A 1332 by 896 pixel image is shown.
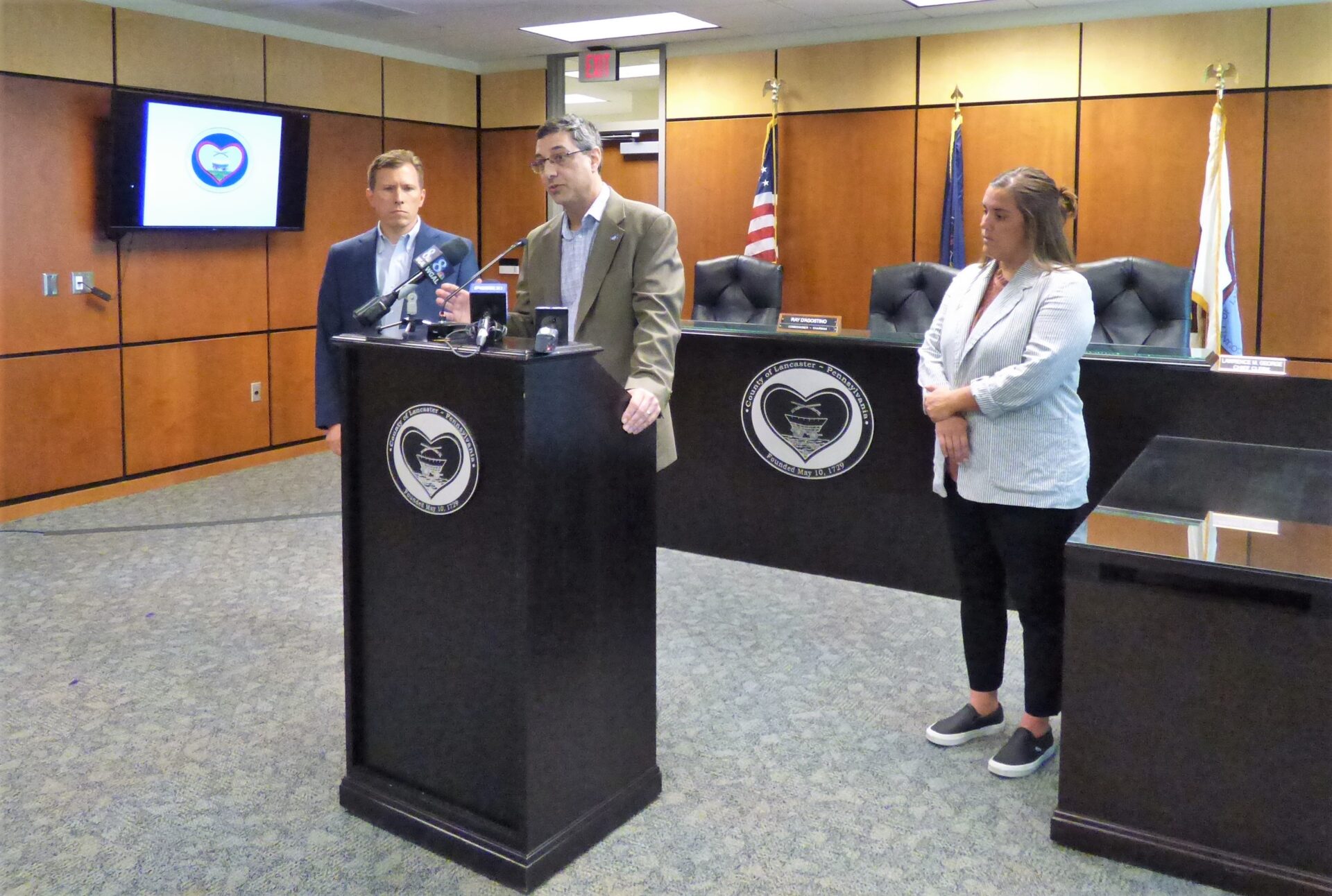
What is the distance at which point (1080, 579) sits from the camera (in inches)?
90.7

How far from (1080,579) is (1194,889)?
650 millimetres

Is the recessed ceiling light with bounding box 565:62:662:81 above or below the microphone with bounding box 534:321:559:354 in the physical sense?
above

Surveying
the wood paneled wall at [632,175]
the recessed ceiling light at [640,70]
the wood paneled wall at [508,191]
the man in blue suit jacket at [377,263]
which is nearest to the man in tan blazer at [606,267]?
the man in blue suit jacket at [377,263]

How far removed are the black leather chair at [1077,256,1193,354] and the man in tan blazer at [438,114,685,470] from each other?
2.40 metres

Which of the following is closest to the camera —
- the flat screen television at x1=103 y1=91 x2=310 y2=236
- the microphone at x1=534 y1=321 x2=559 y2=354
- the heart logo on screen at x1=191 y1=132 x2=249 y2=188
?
the microphone at x1=534 y1=321 x2=559 y2=354

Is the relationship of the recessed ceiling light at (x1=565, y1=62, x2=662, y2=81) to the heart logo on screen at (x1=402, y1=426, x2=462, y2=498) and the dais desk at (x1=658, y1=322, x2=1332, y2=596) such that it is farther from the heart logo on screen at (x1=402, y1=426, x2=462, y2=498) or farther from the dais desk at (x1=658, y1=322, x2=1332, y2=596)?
the heart logo on screen at (x1=402, y1=426, x2=462, y2=498)

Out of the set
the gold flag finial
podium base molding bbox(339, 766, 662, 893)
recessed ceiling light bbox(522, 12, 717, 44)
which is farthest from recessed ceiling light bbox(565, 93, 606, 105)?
podium base molding bbox(339, 766, 662, 893)

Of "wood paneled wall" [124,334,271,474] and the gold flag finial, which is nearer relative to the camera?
the gold flag finial

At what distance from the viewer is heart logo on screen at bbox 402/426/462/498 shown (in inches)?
87.0

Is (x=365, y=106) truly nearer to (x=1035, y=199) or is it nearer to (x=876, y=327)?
(x=876, y=327)

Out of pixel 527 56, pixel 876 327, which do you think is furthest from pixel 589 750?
pixel 527 56

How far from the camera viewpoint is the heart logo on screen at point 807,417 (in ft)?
13.6

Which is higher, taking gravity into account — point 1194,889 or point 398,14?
point 398,14

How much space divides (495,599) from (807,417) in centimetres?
224
